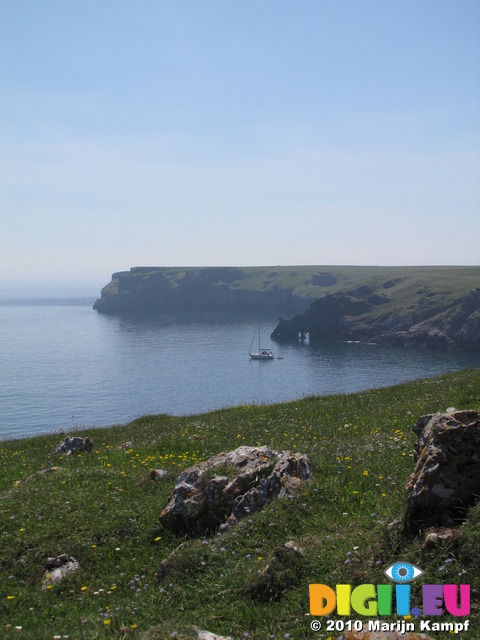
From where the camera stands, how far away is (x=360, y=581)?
7.66 metres

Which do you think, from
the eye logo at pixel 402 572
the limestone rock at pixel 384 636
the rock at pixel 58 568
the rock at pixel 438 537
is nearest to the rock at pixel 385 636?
the limestone rock at pixel 384 636

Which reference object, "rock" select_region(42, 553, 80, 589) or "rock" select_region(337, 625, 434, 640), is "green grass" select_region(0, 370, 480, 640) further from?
"rock" select_region(337, 625, 434, 640)

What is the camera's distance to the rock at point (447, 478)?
8.33 m

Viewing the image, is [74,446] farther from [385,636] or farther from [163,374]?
[163,374]

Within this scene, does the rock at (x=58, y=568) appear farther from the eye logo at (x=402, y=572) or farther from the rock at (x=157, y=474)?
the eye logo at (x=402, y=572)

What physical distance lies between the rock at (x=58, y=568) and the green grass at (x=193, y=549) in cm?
17

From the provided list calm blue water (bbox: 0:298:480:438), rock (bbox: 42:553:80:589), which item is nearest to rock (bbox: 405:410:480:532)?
rock (bbox: 42:553:80:589)

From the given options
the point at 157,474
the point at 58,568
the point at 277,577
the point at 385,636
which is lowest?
the point at 58,568

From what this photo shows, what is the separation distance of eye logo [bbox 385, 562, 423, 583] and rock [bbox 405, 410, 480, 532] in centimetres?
80

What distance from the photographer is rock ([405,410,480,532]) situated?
27.3 ft

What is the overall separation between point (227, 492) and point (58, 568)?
12.0ft

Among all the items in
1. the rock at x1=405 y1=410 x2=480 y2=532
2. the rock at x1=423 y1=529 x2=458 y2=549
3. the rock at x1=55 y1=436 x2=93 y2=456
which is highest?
the rock at x1=405 y1=410 x2=480 y2=532

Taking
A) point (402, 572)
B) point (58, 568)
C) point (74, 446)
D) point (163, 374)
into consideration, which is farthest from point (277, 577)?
point (163, 374)

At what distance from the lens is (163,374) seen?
414ft
